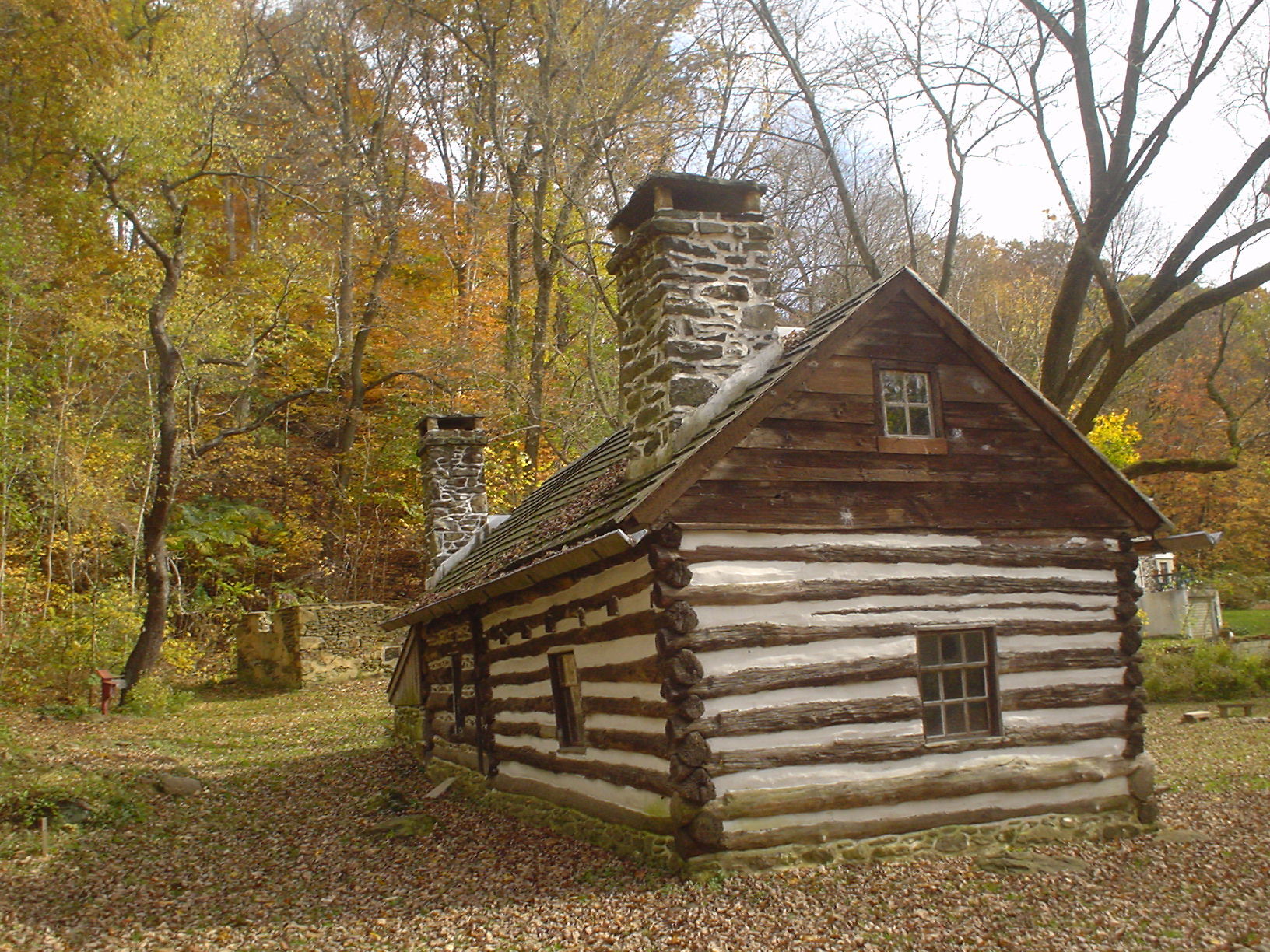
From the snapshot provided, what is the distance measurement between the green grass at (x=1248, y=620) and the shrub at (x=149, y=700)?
987 inches

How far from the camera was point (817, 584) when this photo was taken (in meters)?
7.69

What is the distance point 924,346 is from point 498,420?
17.0 m

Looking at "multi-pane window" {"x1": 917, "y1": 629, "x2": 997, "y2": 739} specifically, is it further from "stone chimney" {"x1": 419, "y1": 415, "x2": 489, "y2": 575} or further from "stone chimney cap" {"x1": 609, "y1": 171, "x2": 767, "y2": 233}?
"stone chimney" {"x1": 419, "y1": 415, "x2": 489, "y2": 575}

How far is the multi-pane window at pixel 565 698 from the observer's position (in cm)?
929

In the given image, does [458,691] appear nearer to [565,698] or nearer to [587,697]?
[565,698]

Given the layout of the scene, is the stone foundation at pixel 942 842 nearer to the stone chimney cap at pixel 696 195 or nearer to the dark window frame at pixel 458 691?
the stone chimney cap at pixel 696 195

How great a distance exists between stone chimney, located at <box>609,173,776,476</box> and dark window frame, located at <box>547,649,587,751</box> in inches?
77.8

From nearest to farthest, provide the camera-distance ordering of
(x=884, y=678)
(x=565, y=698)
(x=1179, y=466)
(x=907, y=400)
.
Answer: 1. (x=884, y=678)
2. (x=907, y=400)
3. (x=565, y=698)
4. (x=1179, y=466)

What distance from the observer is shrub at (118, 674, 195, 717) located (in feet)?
59.5

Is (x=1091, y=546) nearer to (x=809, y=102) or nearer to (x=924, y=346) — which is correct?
(x=924, y=346)

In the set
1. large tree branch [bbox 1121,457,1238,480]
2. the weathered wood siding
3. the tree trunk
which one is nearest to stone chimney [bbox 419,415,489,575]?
the weathered wood siding

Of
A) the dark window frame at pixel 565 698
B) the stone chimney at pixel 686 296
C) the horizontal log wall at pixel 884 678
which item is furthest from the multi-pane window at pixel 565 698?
the horizontal log wall at pixel 884 678

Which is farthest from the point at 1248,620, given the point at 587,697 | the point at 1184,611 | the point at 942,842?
the point at 587,697

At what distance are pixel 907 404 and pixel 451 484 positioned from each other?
8953 mm
